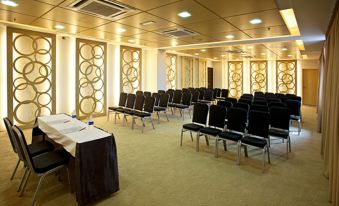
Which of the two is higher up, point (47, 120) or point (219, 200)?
point (47, 120)

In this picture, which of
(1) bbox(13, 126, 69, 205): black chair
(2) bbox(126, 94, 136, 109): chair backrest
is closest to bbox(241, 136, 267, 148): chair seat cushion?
(1) bbox(13, 126, 69, 205): black chair

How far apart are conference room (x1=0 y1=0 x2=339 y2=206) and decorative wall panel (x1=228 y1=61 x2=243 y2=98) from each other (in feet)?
25.9

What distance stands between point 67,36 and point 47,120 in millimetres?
4779

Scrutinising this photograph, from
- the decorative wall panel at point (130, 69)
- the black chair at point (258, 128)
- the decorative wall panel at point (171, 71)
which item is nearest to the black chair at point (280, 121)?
the black chair at point (258, 128)

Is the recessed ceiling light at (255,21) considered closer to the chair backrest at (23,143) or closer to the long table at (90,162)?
the long table at (90,162)

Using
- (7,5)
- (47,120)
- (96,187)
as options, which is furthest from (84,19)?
(96,187)

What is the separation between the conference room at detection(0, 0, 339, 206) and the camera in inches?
113

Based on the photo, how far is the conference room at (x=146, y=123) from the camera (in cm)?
287

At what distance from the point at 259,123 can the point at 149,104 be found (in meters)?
3.54

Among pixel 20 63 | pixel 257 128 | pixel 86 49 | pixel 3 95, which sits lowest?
pixel 257 128

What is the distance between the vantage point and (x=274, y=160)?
4273 mm

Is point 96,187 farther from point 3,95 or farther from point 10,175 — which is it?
point 3,95

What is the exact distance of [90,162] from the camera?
272cm

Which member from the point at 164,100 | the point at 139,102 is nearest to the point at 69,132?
A: the point at 139,102
